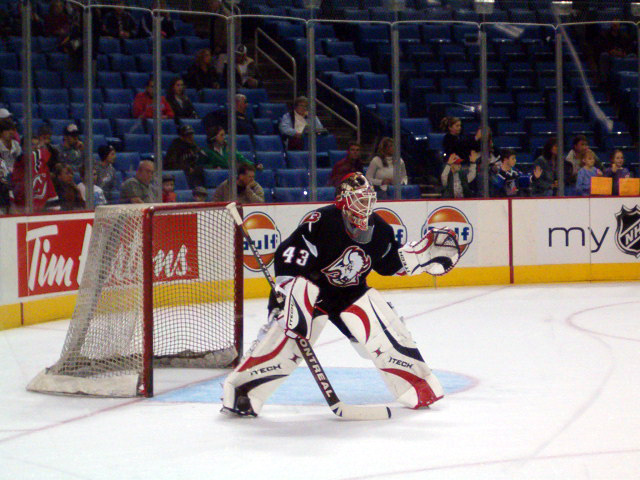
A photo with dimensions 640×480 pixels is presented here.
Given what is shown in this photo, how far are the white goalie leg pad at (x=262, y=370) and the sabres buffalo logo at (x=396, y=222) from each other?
5.14m

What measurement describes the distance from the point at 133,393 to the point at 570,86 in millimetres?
6736

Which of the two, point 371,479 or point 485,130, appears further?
point 485,130

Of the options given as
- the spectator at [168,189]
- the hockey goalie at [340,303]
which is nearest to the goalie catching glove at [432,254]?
the hockey goalie at [340,303]

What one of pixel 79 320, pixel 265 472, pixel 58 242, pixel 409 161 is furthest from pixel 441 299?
pixel 265 472

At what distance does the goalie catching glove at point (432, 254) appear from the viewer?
4809 mm

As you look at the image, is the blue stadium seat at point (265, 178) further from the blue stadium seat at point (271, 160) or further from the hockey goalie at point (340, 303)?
the hockey goalie at point (340, 303)

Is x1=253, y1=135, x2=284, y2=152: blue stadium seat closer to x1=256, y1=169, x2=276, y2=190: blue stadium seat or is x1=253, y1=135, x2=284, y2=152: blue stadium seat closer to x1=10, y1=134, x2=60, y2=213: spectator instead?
x1=256, y1=169, x2=276, y2=190: blue stadium seat

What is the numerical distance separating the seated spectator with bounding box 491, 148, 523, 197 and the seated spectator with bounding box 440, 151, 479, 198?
0.25 meters

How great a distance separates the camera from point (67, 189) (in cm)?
796

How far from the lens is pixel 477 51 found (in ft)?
33.2

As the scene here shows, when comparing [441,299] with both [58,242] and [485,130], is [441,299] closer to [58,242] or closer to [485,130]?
[485,130]

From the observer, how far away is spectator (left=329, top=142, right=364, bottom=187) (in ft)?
31.3

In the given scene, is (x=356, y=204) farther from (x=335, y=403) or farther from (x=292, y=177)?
(x=292, y=177)

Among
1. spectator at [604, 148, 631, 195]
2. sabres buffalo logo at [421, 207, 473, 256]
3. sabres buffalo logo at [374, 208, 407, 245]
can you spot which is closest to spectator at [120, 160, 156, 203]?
sabres buffalo logo at [374, 208, 407, 245]
